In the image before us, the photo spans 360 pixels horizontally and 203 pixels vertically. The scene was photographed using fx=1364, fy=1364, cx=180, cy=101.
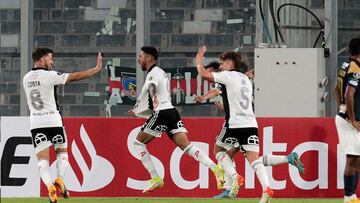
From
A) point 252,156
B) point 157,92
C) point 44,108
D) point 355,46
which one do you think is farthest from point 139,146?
point 355,46

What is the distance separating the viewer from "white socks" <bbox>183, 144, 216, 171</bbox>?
1858 cm

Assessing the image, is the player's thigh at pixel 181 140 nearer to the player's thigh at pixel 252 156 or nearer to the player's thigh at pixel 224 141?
the player's thigh at pixel 224 141

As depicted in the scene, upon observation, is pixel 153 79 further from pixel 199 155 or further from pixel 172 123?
pixel 199 155

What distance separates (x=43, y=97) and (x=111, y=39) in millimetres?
6851

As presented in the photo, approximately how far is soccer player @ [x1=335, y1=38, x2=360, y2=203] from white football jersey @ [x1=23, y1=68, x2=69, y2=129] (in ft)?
11.8

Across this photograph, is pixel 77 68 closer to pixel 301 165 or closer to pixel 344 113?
pixel 301 165

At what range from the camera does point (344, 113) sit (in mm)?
16516

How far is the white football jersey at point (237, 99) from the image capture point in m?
17.5

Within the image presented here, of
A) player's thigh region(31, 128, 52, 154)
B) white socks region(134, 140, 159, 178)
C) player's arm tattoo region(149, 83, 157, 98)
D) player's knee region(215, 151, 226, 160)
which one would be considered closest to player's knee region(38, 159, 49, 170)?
player's thigh region(31, 128, 52, 154)

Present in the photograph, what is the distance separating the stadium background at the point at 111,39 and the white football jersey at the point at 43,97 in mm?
6500

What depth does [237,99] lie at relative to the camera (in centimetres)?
1761

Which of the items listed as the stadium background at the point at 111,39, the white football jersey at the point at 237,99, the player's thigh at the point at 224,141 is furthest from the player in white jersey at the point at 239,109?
the stadium background at the point at 111,39

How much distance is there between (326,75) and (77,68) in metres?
4.63

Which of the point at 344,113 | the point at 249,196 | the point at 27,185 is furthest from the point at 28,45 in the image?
the point at 344,113
